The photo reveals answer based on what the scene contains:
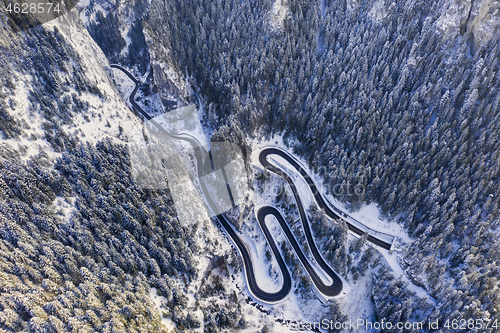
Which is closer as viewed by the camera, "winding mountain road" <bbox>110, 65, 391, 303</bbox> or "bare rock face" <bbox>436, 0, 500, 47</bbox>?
"winding mountain road" <bbox>110, 65, 391, 303</bbox>

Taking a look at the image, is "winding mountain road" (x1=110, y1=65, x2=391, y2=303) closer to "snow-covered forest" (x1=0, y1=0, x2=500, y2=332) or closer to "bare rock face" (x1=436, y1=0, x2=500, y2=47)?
"snow-covered forest" (x1=0, y1=0, x2=500, y2=332)

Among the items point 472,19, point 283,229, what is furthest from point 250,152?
point 472,19

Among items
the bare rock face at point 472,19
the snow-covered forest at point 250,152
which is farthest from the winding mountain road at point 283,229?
the bare rock face at point 472,19

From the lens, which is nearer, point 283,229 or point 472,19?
point 283,229

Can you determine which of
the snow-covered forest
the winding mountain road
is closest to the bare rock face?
the snow-covered forest

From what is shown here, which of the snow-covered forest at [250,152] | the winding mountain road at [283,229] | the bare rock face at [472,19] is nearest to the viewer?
the snow-covered forest at [250,152]

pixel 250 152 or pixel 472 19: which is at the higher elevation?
pixel 472 19

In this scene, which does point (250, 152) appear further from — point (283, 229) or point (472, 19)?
point (472, 19)

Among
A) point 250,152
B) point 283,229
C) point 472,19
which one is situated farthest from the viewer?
point 250,152

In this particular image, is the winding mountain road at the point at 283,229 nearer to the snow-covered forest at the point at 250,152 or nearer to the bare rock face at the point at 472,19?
the snow-covered forest at the point at 250,152

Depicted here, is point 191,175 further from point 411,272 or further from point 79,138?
point 411,272
